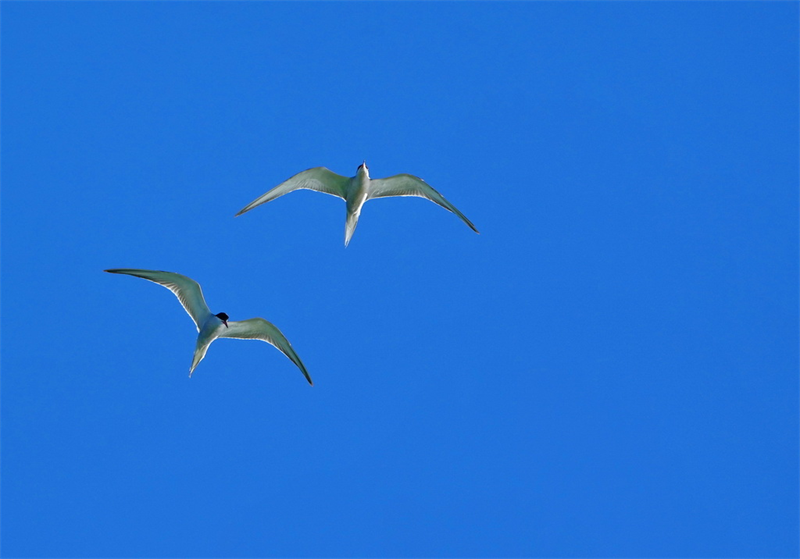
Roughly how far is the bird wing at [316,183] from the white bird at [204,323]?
121 inches

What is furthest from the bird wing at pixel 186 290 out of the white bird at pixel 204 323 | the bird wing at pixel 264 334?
the bird wing at pixel 264 334

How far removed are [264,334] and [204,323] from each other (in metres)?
1.59

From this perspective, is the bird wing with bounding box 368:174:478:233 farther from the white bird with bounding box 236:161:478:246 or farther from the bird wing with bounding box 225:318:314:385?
the bird wing with bounding box 225:318:314:385

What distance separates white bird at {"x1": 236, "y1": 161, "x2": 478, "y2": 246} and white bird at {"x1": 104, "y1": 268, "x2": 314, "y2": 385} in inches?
120

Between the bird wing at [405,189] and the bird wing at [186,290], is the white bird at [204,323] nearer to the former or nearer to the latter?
the bird wing at [186,290]

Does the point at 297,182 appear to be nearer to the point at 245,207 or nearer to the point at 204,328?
the point at 245,207

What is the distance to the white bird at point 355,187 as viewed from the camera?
1902 cm

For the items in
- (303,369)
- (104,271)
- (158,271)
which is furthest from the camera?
(303,369)

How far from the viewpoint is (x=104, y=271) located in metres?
15.5

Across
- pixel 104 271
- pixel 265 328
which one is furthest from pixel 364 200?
pixel 104 271

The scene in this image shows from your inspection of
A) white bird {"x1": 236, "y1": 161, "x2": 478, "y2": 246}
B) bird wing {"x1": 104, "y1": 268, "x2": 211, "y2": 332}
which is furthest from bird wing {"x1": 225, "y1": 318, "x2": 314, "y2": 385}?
white bird {"x1": 236, "y1": 161, "x2": 478, "y2": 246}

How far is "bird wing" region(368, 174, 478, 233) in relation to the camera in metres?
19.3

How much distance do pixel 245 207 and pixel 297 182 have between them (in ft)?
5.88

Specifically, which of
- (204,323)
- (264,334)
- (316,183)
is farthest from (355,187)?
(204,323)
